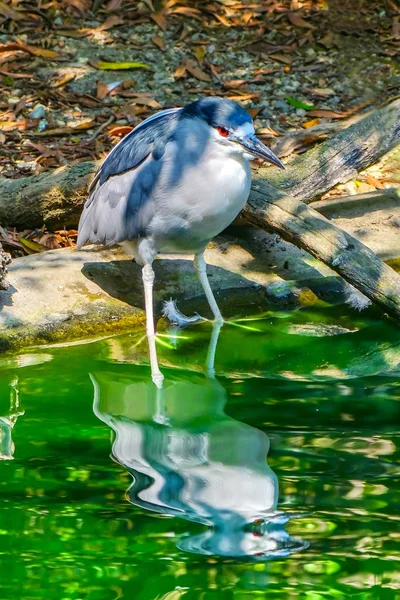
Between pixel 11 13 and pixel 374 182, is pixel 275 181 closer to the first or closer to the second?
pixel 374 182

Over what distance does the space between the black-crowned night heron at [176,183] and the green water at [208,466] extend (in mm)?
377

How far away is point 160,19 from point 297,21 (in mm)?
1300

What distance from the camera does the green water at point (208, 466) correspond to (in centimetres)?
343

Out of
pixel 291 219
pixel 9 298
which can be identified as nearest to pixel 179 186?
pixel 291 219

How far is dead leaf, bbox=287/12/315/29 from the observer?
9188 millimetres

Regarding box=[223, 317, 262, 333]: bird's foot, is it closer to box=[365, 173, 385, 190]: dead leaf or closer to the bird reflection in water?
the bird reflection in water

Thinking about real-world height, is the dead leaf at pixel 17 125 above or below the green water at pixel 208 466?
above

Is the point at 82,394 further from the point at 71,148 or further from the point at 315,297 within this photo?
the point at 71,148

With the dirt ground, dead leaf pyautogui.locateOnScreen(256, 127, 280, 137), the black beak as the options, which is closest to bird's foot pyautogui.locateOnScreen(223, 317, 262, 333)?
the black beak

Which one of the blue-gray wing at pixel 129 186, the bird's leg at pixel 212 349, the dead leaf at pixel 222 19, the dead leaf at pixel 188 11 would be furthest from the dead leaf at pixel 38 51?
the bird's leg at pixel 212 349

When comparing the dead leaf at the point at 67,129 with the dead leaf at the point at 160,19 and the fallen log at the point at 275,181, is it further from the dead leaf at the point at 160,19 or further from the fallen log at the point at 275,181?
the dead leaf at the point at 160,19

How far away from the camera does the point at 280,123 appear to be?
8078 mm

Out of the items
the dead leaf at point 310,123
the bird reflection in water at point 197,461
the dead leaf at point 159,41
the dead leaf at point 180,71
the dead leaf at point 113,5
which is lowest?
the bird reflection in water at point 197,461

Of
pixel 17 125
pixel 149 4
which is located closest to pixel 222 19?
pixel 149 4
